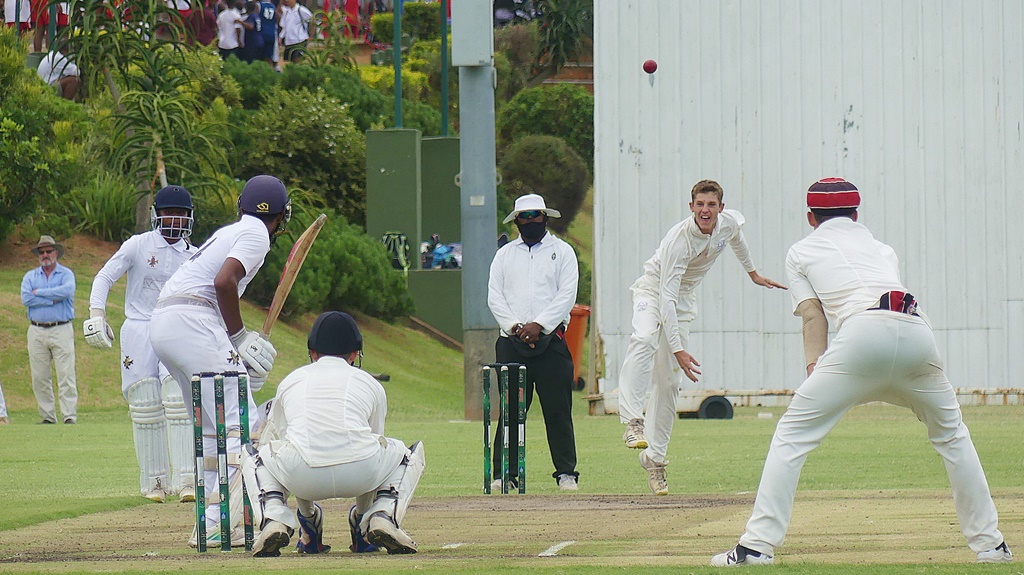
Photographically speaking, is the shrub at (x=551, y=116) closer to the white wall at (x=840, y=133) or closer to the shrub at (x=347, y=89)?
the shrub at (x=347, y=89)

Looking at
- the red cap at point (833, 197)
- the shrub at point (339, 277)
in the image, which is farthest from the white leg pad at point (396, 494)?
the shrub at point (339, 277)

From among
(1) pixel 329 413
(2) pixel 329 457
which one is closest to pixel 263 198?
(1) pixel 329 413

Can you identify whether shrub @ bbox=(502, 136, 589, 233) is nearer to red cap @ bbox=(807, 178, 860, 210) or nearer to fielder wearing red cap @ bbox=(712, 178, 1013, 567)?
red cap @ bbox=(807, 178, 860, 210)

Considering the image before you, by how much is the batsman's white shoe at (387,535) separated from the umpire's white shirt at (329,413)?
33 cm

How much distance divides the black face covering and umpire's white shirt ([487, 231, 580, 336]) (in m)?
0.05

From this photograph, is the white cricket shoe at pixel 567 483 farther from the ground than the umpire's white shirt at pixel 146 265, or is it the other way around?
the umpire's white shirt at pixel 146 265

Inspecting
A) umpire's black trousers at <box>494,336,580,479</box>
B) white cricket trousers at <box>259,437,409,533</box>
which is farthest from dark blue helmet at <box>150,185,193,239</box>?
white cricket trousers at <box>259,437,409,533</box>

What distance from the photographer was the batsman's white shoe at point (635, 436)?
1093 cm

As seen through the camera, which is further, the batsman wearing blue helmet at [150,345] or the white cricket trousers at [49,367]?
the white cricket trousers at [49,367]

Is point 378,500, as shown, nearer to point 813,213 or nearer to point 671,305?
point 813,213

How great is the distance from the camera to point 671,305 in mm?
10789

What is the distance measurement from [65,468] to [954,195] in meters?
11.9

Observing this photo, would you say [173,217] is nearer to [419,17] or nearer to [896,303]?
[896,303]

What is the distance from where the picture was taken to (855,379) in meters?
6.70
